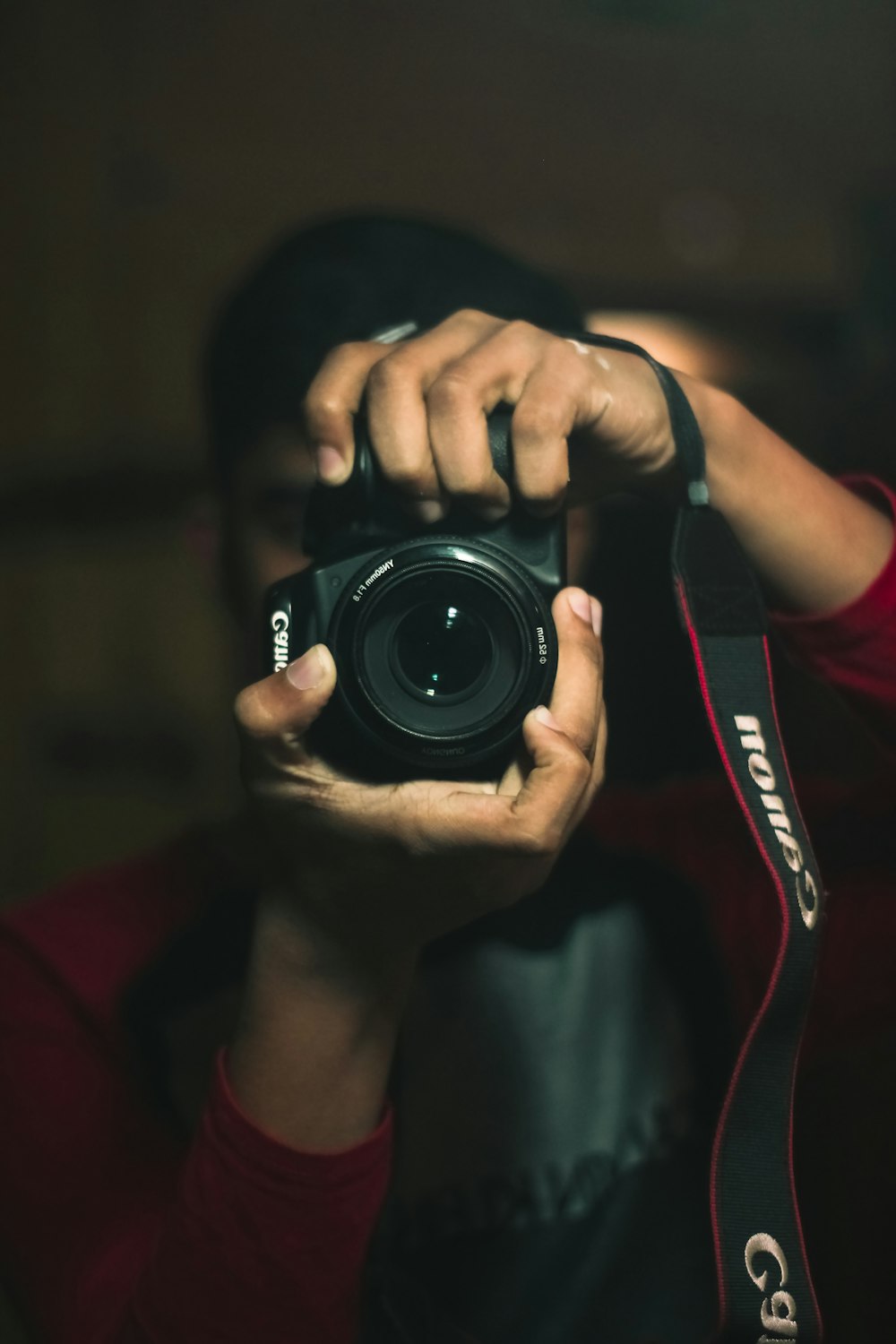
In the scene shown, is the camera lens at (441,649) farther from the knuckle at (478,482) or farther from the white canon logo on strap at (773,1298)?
the white canon logo on strap at (773,1298)

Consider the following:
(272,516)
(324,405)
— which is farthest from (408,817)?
(272,516)

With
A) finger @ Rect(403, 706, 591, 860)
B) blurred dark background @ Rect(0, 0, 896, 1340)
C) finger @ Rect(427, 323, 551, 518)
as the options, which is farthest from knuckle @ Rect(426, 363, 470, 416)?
blurred dark background @ Rect(0, 0, 896, 1340)

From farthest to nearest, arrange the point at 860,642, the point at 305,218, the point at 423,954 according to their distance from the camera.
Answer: the point at 305,218 < the point at 423,954 < the point at 860,642

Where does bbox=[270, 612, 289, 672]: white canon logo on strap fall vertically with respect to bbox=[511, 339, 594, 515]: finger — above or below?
below

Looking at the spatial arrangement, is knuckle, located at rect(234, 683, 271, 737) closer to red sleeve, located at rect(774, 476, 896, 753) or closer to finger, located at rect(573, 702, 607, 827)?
finger, located at rect(573, 702, 607, 827)

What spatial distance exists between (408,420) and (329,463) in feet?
0.11

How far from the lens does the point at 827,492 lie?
0.41 metres

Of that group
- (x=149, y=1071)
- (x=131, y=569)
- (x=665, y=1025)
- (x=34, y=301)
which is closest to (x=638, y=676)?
(x=665, y=1025)

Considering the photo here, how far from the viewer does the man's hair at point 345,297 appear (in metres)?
0.52

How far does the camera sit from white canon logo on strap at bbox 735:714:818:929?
369mm

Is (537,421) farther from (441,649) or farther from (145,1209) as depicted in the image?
(145,1209)

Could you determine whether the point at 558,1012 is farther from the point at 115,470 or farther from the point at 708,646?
the point at 115,470

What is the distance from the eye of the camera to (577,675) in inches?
12.8

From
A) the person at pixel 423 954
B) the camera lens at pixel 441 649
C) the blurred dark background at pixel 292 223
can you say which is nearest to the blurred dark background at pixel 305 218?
the blurred dark background at pixel 292 223
